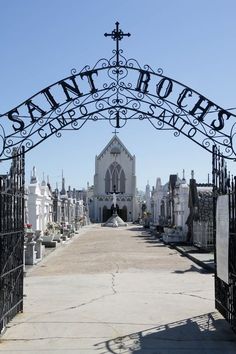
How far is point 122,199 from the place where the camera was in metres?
98.1

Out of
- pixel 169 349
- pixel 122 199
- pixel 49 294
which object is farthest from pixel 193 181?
pixel 122 199

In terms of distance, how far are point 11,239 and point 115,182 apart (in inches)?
3583

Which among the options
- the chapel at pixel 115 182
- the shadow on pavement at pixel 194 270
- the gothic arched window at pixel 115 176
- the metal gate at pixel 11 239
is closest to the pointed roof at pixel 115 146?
the chapel at pixel 115 182

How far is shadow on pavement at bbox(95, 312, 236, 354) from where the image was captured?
24.2 feet

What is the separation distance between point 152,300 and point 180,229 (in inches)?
901

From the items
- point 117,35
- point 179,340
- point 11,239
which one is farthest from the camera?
point 117,35

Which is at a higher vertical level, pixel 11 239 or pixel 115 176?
pixel 115 176

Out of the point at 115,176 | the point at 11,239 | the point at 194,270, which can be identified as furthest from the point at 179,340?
the point at 115,176

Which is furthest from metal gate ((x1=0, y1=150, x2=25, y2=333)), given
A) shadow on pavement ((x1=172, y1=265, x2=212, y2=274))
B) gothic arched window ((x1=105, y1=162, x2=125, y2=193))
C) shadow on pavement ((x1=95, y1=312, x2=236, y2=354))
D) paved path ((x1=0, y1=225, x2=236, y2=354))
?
gothic arched window ((x1=105, y1=162, x2=125, y2=193))

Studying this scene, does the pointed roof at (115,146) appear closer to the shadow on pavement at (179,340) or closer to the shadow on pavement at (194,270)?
the shadow on pavement at (194,270)

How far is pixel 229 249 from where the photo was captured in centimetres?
854

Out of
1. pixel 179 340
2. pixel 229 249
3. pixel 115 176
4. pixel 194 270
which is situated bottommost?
pixel 194 270

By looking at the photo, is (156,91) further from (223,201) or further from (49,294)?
(49,294)

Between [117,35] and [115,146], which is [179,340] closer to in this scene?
[117,35]
